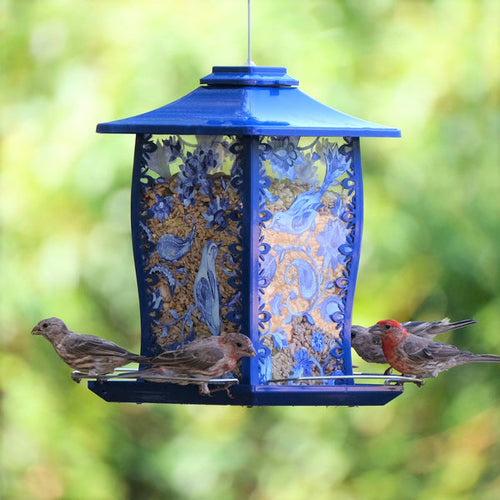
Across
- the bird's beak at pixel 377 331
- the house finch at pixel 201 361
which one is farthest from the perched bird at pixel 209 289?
the bird's beak at pixel 377 331

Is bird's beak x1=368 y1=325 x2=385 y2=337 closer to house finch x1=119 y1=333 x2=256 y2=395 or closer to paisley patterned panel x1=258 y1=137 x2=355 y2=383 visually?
paisley patterned panel x1=258 y1=137 x2=355 y2=383

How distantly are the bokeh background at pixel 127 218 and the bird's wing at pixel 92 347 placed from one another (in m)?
3.90

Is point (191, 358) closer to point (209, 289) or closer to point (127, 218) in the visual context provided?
point (209, 289)

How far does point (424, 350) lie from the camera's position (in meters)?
8.42

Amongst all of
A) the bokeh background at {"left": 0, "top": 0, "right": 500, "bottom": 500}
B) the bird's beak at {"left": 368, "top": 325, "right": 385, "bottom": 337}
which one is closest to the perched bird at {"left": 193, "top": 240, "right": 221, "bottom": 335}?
the bird's beak at {"left": 368, "top": 325, "right": 385, "bottom": 337}

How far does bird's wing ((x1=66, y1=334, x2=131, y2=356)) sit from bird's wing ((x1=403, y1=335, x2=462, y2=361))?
5.08 feet

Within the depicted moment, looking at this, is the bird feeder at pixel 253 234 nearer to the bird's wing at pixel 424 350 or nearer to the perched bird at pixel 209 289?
the perched bird at pixel 209 289

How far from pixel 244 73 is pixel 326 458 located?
612 cm

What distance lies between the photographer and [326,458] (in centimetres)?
1349

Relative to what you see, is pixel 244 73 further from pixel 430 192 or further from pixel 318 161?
pixel 430 192

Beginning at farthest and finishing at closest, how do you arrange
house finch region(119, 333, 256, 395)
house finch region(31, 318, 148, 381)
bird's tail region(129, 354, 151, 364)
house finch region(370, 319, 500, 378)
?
house finch region(370, 319, 500, 378) → house finch region(31, 318, 148, 381) → bird's tail region(129, 354, 151, 364) → house finch region(119, 333, 256, 395)

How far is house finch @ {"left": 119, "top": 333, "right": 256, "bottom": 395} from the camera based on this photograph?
7.45 meters

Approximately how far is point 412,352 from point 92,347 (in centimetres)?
172

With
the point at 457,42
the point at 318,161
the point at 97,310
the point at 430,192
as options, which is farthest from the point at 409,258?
the point at 318,161
